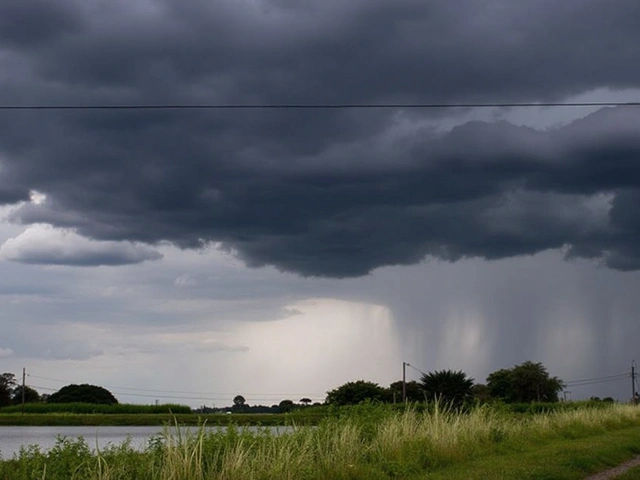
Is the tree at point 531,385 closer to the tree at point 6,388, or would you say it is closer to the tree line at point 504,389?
the tree line at point 504,389

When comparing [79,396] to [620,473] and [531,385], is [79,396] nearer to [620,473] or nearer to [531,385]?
[531,385]

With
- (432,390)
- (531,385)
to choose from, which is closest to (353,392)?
(432,390)

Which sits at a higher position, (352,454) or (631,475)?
(352,454)

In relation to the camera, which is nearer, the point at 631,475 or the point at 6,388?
the point at 631,475

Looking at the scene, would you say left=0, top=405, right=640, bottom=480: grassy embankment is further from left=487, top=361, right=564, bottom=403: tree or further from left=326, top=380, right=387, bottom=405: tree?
left=487, top=361, right=564, bottom=403: tree

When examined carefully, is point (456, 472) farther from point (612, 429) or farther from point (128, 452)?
point (612, 429)

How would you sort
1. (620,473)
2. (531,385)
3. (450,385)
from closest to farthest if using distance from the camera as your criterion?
(620,473)
(450,385)
(531,385)

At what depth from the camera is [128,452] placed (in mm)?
17312

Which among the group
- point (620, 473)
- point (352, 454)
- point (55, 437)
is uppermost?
point (55, 437)

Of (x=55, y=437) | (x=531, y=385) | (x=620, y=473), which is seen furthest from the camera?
(x=531, y=385)

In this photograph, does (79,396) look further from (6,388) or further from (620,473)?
(620,473)

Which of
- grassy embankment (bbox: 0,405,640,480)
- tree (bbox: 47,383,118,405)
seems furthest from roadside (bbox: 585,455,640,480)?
tree (bbox: 47,383,118,405)

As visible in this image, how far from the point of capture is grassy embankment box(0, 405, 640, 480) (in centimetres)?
1548

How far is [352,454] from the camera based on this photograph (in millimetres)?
19922
